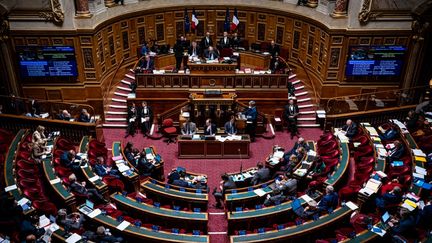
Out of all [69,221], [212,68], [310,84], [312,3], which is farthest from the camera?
[312,3]

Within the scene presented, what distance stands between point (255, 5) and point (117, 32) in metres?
6.57

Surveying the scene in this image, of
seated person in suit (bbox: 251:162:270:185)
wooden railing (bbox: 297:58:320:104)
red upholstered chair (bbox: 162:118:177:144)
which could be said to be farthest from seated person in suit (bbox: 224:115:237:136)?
wooden railing (bbox: 297:58:320:104)

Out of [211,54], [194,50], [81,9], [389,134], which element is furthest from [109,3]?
[389,134]

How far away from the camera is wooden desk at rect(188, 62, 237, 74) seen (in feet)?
57.7

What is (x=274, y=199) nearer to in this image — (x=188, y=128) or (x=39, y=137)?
(x=188, y=128)

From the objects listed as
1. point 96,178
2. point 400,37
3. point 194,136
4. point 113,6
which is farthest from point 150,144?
point 400,37

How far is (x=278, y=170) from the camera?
13.9m

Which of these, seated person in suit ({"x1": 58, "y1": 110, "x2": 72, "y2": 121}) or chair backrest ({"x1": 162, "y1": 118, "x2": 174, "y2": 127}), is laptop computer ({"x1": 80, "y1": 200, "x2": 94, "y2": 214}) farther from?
chair backrest ({"x1": 162, "y1": 118, "x2": 174, "y2": 127})

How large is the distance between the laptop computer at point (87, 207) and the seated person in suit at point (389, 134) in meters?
9.67

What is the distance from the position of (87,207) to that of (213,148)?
5.35 meters

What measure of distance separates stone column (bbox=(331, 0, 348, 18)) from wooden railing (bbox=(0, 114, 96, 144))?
32.8ft

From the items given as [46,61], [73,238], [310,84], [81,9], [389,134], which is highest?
[81,9]

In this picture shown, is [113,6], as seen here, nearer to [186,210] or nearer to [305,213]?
[186,210]

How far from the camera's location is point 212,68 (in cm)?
1767
